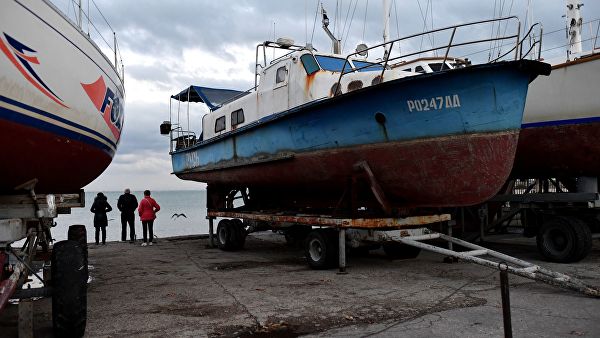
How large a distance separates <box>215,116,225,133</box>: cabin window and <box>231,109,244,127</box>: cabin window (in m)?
0.49

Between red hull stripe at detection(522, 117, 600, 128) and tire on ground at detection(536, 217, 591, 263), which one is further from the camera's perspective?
red hull stripe at detection(522, 117, 600, 128)

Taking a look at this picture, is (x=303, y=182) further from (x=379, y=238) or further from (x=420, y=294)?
(x=420, y=294)

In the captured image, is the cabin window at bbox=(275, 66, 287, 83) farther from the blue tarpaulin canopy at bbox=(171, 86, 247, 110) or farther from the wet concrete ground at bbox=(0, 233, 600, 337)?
the blue tarpaulin canopy at bbox=(171, 86, 247, 110)

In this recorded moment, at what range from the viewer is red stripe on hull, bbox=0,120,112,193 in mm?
3574

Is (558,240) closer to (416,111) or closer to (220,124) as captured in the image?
(416,111)

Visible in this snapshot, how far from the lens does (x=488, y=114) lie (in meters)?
5.57

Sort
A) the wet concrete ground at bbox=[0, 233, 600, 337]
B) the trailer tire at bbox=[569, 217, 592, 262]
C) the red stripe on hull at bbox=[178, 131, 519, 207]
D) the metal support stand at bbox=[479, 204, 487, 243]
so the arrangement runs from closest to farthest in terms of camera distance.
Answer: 1. the wet concrete ground at bbox=[0, 233, 600, 337]
2. the red stripe on hull at bbox=[178, 131, 519, 207]
3. the trailer tire at bbox=[569, 217, 592, 262]
4. the metal support stand at bbox=[479, 204, 487, 243]

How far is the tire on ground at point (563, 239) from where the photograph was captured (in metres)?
6.60

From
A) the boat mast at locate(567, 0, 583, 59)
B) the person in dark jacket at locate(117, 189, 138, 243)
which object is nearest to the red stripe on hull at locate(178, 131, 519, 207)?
the person in dark jacket at locate(117, 189, 138, 243)

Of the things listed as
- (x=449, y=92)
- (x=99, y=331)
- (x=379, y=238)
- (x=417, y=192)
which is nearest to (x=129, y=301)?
(x=99, y=331)

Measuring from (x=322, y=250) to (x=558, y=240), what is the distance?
138 inches

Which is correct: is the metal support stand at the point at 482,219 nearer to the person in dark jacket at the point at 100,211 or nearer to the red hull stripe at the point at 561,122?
the red hull stripe at the point at 561,122

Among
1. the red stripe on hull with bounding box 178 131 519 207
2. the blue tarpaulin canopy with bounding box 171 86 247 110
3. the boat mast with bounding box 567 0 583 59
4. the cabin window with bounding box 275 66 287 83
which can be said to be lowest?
the red stripe on hull with bounding box 178 131 519 207

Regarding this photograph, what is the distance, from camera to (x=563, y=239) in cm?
684
